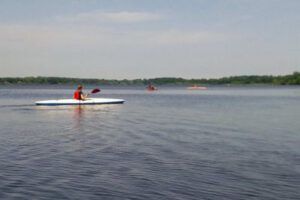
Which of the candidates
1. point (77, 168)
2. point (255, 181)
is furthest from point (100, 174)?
point (255, 181)

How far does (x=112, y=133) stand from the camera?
26.0 metres

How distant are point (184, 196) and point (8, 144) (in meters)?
10.8

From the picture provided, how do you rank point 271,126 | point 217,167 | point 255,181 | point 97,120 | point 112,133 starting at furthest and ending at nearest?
point 97,120
point 271,126
point 112,133
point 217,167
point 255,181

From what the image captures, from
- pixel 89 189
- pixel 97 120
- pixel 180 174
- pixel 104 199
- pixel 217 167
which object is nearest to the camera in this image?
pixel 104 199

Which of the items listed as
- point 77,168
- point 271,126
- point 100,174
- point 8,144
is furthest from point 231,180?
point 271,126

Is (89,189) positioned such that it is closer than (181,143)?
Yes

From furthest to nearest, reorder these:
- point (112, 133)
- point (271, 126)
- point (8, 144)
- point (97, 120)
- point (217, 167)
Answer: point (97, 120) < point (271, 126) < point (112, 133) < point (8, 144) < point (217, 167)

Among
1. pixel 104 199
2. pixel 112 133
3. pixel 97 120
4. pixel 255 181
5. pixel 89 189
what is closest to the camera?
pixel 104 199

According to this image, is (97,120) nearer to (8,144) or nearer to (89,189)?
(8,144)

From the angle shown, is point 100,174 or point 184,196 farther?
point 100,174

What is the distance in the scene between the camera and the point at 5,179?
13961 millimetres

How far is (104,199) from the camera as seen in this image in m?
12.1

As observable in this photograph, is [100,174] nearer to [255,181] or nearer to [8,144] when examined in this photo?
[255,181]

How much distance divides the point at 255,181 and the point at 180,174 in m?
2.22
